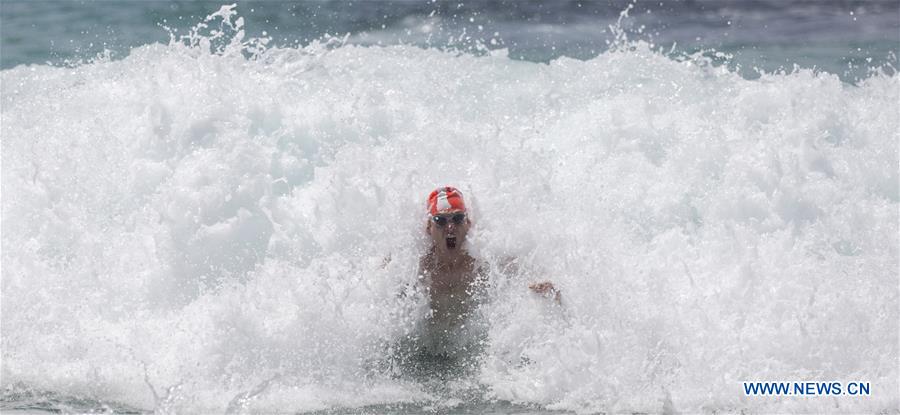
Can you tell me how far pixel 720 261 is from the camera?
6691mm

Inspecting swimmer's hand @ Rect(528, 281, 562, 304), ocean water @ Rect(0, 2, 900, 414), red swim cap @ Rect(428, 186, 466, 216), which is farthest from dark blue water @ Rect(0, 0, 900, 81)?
swimmer's hand @ Rect(528, 281, 562, 304)

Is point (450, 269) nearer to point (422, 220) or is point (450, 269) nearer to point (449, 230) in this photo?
point (449, 230)

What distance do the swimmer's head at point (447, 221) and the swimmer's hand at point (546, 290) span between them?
0.61m

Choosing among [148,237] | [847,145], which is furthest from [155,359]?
[847,145]

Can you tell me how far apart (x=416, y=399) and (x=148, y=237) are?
2847 mm

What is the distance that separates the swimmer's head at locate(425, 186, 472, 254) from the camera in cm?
611

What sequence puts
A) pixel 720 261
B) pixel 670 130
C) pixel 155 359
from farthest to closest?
pixel 670 130 < pixel 720 261 < pixel 155 359

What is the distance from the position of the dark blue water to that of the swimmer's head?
4532mm

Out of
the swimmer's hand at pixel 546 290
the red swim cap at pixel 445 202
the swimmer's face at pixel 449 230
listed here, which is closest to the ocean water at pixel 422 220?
the swimmer's hand at pixel 546 290

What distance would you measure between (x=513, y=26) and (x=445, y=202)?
5.90m

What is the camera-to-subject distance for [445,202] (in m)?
6.18

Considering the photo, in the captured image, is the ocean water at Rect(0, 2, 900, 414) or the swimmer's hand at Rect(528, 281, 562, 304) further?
the swimmer's hand at Rect(528, 281, 562, 304)

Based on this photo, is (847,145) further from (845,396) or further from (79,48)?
(79,48)

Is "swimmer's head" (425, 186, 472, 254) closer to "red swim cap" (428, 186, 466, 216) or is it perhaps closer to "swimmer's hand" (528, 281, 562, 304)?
"red swim cap" (428, 186, 466, 216)
